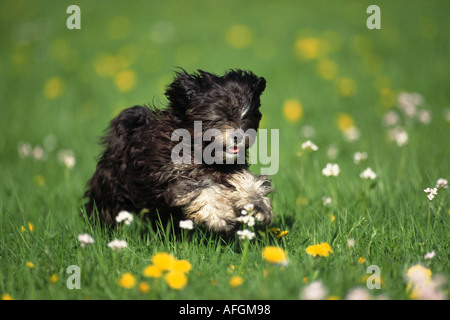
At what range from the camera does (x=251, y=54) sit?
9.94 metres

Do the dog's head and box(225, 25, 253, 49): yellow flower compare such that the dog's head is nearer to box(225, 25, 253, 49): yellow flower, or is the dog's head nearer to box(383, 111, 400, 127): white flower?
box(383, 111, 400, 127): white flower

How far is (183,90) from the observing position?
12.1ft

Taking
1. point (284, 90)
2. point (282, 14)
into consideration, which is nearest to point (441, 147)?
point (284, 90)

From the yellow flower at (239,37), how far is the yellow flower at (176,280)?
8105 millimetres

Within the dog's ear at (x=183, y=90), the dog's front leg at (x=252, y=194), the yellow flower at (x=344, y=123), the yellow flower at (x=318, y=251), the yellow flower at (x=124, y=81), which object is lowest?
the yellow flower at (x=318, y=251)

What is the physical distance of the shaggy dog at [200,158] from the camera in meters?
3.51

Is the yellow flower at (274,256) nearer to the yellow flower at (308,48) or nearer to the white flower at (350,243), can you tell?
the white flower at (350,243)

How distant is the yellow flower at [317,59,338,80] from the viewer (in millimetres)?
8492

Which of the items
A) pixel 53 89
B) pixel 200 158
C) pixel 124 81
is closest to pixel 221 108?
pixel 200 158

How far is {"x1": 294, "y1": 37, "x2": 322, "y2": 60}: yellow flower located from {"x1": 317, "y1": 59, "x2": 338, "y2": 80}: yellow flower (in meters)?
0.55

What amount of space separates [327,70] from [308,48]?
0.94 m

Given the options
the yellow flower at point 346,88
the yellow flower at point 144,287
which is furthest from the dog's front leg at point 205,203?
the yellow flower at point 346,88

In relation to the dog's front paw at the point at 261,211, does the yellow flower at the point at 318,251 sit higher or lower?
lower

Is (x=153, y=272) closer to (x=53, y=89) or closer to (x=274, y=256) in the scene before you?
(x=274, y=256)
